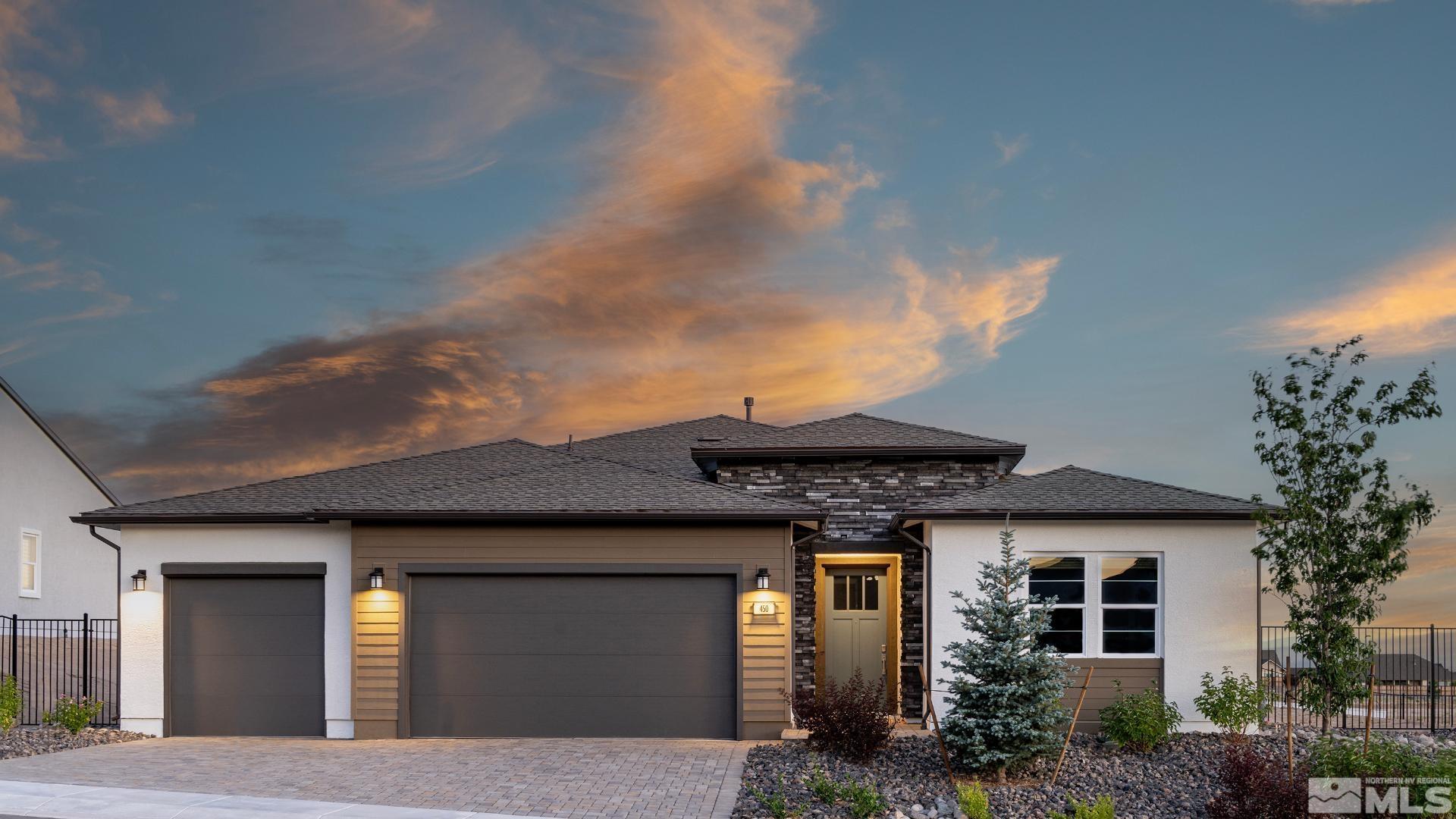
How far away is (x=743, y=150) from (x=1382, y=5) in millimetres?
8910

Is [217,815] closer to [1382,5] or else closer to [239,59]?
[239,59]

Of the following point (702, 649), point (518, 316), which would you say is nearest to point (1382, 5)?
point (702, 649)

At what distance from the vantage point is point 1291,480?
46.1 ft

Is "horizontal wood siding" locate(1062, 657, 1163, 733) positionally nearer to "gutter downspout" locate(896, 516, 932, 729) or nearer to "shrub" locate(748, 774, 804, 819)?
"gutter downspout" locate(896, 516, 932, 729)

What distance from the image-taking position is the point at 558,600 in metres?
13.9

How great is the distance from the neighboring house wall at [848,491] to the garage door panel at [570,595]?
2.45 meters

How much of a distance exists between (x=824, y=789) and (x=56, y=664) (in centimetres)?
1822

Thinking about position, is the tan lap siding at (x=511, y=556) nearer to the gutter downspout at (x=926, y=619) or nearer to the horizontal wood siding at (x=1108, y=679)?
the gutter downspout at (x=926, y=619)

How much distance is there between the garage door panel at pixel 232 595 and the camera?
46.8 feet

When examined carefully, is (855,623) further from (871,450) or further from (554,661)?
(554,661)

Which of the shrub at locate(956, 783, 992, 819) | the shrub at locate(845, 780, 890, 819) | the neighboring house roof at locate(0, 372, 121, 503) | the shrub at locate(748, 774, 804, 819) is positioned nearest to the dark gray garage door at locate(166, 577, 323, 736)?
the shrub at locate(748, 774, 804, 819)

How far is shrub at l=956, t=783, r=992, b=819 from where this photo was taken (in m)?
9.08
